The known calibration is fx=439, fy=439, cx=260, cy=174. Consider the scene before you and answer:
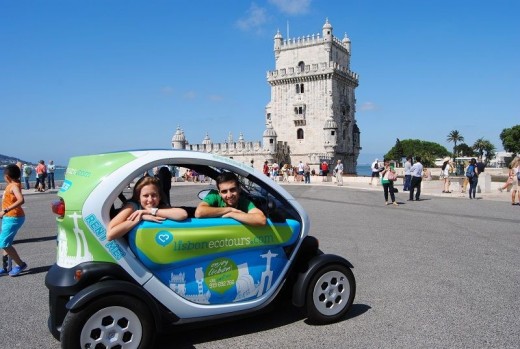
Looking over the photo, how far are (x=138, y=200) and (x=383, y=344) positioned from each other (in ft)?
8.28

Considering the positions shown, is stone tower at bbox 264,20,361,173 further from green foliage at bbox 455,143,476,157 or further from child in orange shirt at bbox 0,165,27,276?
green foliage at bbox 455,143,476,157

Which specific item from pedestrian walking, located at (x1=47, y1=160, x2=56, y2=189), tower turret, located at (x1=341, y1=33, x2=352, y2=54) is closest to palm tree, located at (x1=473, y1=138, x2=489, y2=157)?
tower turret, located at (x1=341, y1=33, x2=352, y2=54)

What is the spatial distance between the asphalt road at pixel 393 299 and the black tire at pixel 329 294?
0.12 m

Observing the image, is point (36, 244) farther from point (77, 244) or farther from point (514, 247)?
point (514, 247)

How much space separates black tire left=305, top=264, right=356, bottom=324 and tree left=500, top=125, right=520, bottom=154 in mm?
84623

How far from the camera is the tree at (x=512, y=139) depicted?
77.0 m

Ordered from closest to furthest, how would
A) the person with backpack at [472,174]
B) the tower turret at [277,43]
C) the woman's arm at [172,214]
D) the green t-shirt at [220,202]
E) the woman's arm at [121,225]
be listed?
the woman's arm at [121,225], the woman's arm at [172,214], the green t-shirt at [220,202], the person with backpack at [472,174], the tower turret at [277,43]

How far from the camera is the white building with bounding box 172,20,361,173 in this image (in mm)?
50219

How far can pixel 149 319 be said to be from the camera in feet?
11.6

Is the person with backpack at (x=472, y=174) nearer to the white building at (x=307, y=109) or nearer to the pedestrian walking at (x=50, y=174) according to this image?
the pedestrian walking at (x=50, y=174)

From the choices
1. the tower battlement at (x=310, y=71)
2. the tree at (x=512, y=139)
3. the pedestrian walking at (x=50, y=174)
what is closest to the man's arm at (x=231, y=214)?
the pedestrian walking at (x=50, y=174)

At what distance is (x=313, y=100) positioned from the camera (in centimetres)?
5131

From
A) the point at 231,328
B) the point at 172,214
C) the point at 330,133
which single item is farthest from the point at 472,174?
the point at 330,133

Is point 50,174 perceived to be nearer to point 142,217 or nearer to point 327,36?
point 142,217
